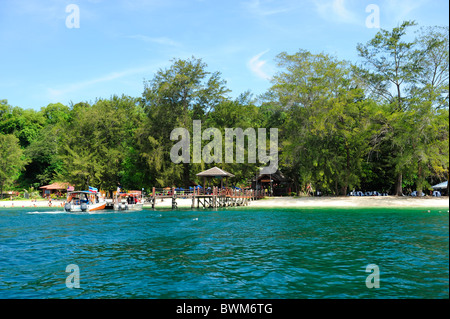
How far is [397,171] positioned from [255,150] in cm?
2127

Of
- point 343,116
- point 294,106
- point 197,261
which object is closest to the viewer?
point 197,261

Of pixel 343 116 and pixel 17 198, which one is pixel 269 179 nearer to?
pixel 343 116

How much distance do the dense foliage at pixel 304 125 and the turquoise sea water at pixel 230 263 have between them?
27.3 meters

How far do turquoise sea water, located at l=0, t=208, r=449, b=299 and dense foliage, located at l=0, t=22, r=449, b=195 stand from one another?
27.3m

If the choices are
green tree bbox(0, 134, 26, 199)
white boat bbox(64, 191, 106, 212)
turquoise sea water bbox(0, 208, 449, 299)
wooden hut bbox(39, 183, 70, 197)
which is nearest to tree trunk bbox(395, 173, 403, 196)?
turquoise sea water bbox(0, 208, 449, 299)

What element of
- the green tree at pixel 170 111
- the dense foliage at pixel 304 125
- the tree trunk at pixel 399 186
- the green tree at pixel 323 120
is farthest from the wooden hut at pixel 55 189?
the tree trunk at pixel 399 186

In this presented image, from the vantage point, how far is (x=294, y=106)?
53094 millimetres

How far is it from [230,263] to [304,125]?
40617 mm

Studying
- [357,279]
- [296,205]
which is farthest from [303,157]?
[357,279]

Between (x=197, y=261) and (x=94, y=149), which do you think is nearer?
(x=197, y=261)

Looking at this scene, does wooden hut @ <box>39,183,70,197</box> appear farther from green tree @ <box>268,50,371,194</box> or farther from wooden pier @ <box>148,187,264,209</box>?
green tree @ <box>268,50,371,194</box>

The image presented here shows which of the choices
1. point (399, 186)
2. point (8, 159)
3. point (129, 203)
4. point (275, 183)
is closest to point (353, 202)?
point (399, 186)

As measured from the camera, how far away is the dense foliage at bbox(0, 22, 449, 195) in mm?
46031

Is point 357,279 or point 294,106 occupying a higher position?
point 294,106
